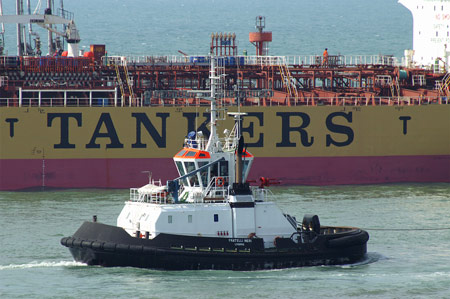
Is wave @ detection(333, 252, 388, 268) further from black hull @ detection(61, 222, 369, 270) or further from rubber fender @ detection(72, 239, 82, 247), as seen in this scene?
rubber fender @ detection(72, 239, 82, 247)

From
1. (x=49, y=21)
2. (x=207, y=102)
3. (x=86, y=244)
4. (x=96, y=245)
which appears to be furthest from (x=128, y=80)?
(x=96, y=245)

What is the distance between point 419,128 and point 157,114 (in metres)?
12.2

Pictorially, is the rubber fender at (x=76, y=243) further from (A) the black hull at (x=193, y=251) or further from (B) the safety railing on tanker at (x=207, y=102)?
A: (B) the safety railing on tanker at (x=207, y=102)

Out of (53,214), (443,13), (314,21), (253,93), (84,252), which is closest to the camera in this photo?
(84,252)

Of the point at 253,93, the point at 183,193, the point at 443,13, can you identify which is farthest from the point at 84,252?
the point at 443,13

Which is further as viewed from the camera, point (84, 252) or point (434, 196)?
point (434, 196)

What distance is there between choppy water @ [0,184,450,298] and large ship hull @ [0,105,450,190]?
4.07m

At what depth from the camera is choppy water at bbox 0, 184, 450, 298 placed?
→ 2242 cm

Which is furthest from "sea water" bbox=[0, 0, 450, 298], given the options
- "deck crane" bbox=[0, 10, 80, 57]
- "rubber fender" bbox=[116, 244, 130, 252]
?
"deck crane" bbox=[0, 10, 80, 57]

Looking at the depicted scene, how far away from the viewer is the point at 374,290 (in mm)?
22656

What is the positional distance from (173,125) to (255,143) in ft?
12.5

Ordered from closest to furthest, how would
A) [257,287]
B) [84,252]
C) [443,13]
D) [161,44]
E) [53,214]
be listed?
[257,287] < [84,252] < [53,214] < [443,13] < [161,44]

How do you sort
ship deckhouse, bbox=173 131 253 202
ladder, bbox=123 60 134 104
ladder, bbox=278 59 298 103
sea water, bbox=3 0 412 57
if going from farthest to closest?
sea water, bbox=3 0 412 57 < ladder, bbox=278 59 298 103 < ladder, bbox=123 60 134 104 < ship deckhouse, bbox=173 131 253 202

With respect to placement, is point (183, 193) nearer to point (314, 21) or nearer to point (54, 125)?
point (54, 125)
